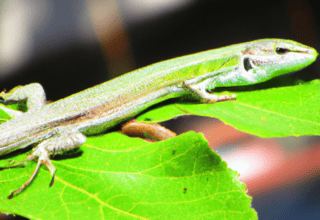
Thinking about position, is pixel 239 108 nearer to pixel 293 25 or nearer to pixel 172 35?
pixel 172 35

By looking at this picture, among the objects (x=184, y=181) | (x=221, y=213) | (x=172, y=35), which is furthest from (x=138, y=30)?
(x=221, y=213)

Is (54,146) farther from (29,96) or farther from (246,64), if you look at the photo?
(246,64)

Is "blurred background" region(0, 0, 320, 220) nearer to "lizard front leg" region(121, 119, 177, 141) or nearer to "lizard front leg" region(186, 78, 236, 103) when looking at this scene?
"lizard front leg" region(186, 78, 236, 103)

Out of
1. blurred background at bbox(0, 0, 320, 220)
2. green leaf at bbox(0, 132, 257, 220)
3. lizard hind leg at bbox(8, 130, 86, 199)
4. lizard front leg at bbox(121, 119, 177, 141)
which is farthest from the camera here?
blurred background at bbox(0, 0, 320, 220)

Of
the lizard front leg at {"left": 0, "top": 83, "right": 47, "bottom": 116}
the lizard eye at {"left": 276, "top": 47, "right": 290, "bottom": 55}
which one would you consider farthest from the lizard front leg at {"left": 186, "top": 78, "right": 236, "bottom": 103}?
the lizard front leg at {"left": 0, "top": 83, "right": 47, "bottom": 116}

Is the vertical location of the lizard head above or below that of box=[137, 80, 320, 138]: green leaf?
above

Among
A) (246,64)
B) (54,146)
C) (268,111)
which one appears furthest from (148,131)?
(246,64)
